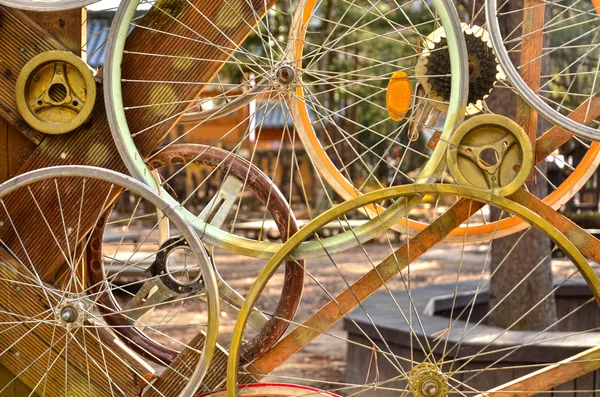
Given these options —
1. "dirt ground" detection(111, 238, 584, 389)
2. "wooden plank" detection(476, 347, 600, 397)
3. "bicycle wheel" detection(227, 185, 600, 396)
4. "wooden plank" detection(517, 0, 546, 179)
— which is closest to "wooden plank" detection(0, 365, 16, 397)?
"bicycle wheel" detection(227, 185, 600, 396)

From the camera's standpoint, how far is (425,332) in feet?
13.5

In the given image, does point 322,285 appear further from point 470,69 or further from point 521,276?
point 470,69

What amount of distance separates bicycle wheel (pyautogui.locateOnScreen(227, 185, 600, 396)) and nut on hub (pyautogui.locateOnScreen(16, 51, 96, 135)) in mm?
737

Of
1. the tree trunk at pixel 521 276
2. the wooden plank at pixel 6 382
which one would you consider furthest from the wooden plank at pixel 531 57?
A: the tree trunk at pixel 521 276

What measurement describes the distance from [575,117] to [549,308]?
107 inches

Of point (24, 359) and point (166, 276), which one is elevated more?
point (166, 276)

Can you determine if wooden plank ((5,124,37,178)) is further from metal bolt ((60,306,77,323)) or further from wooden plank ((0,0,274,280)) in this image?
metal bolt ((60,306,77,323))

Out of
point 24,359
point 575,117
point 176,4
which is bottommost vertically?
point 24,359

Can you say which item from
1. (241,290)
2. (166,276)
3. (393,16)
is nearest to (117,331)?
(166,276)

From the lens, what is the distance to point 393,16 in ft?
46.3

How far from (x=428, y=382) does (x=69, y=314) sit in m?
1.04

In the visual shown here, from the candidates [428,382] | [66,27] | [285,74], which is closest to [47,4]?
Result: [66,27]

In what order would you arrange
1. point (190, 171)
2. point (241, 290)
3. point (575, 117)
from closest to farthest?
point (575, 117) < point (241, 290) < point (190, 171)

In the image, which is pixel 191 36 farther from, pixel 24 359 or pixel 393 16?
pixel 393 16
